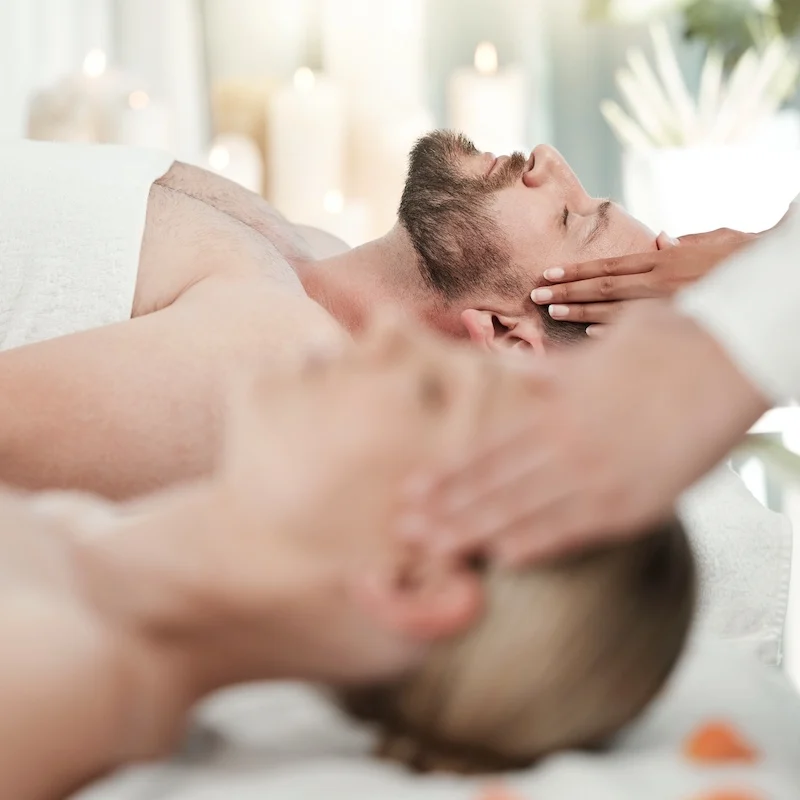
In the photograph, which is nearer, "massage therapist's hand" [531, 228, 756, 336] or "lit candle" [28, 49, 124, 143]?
"massage therapist's hand" [531, 228, 756, 336]

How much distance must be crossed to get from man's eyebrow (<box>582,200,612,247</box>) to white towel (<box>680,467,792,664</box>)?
0.37 meters

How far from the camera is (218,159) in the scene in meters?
2.44

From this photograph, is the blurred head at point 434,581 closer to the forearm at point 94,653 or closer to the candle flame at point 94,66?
the forearm at point 94,653

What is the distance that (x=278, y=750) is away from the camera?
717mm

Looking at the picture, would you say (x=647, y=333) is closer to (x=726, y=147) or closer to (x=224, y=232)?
(x=224, y=232)

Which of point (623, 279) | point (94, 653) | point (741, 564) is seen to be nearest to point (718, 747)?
point (94, 653)

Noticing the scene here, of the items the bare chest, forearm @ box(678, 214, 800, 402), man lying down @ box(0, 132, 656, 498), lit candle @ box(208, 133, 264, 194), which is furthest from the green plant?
forearm @ box(678, 214, 800, 402)

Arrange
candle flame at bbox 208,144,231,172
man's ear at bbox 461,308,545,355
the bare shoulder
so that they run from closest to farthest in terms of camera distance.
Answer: man's ear at bbox 461,308,545,355 → the bare shoulder → candle flame at bbox 208,144,231,172

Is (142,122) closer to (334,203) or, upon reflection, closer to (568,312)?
(334,203)

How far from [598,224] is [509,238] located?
13 centimetres

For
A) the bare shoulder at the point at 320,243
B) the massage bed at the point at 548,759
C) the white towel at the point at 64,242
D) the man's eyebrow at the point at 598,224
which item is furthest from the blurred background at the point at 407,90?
the massage bed at the point at 548,759

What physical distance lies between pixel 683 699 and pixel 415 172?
1091 mm

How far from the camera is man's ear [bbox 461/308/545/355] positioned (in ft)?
4.88

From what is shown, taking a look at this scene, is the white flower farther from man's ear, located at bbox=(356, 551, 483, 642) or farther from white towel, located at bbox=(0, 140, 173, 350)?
man's ear, located at bbox=(356, 551, 483, 642)
